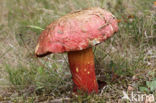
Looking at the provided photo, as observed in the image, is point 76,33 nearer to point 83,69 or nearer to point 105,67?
point 83,69

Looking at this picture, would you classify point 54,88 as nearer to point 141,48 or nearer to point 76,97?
point 76,97

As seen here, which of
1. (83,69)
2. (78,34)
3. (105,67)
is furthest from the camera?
(105,67)

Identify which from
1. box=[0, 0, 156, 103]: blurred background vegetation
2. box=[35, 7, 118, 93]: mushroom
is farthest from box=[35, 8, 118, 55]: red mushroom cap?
box=[0, 0, 156, 103]: blurred background vegetation

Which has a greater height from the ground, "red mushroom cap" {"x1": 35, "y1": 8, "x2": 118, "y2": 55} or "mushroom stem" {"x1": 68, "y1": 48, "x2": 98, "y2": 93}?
"red mushroom cap" {"x1": 35, "y1": 8, "x2": 118, "y2": 55}

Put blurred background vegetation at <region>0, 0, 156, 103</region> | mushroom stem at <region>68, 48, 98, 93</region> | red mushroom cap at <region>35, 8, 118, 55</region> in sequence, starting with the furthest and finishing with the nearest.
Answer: blurred background vegetation at <region>0, 0, 156, 103</region>, mushroom stem at <region>68, 48, 98, 93</region>, red mushroom cap at <region>35, 8, 118, 55</region>

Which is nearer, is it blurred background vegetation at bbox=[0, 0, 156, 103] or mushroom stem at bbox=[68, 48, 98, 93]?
mushroom stem at bbox=[68, 48, 98, 93]

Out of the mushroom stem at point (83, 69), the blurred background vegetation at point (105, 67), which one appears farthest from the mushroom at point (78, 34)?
the blurred background vegetation at point (105, 67)

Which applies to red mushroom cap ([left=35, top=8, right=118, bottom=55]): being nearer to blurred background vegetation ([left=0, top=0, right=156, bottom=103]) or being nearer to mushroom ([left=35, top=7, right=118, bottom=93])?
mushroom ([left=35, top=7, right=118, bottom=93])

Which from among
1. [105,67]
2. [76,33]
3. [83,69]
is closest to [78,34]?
[76,33]
